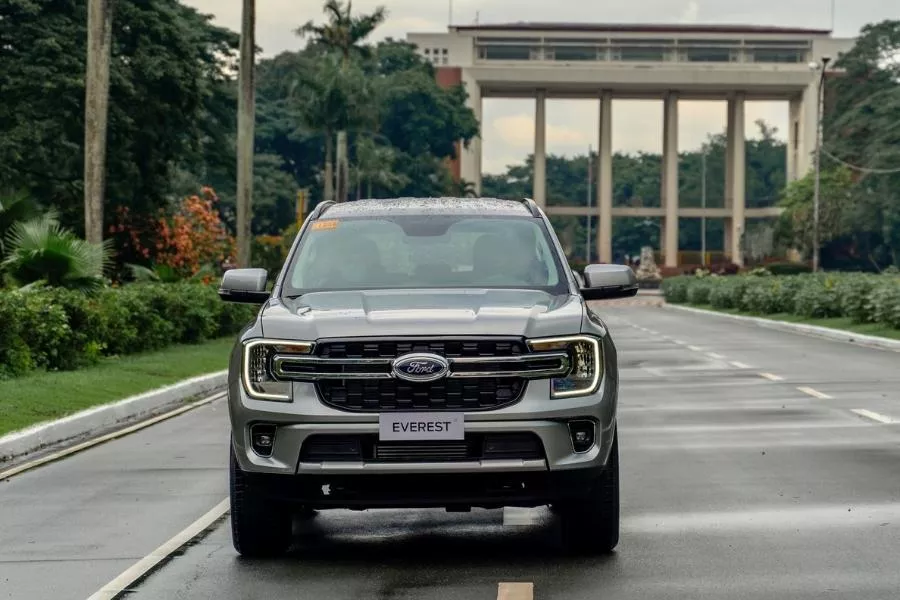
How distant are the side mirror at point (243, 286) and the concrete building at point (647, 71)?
342 feet

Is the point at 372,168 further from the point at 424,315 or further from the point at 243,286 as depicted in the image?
the point at 424,315

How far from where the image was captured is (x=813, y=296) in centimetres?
4781

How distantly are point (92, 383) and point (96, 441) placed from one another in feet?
15.8

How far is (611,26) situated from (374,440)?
112697 millimetres

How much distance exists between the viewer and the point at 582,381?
27.2 feet

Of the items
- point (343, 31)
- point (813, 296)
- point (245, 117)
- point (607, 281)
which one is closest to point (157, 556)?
point (607, 281)

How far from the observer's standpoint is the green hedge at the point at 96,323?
20.6 meters

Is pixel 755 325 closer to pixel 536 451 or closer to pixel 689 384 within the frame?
pixel 689 384

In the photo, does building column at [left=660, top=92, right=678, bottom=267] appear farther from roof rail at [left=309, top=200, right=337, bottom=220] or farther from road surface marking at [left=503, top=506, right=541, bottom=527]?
road surface marking at [left=503, top=506, right=541, bottom=527]

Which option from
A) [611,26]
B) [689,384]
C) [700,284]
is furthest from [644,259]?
[689,384]

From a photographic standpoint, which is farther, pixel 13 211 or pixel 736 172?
pixel 736 172

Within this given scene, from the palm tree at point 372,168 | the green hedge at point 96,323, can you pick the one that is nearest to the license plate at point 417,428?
→ the green hedge at point 96,323

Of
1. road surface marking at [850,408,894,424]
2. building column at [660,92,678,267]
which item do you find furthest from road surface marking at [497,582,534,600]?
building column at [660,92,678,267]

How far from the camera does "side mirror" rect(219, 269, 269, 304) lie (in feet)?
31.9
